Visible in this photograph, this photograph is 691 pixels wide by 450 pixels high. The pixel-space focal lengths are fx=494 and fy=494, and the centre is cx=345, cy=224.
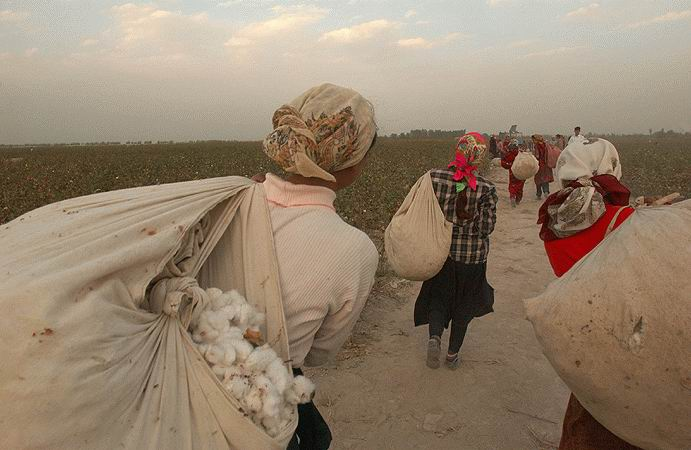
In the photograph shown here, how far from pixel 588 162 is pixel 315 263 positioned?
2.00 m

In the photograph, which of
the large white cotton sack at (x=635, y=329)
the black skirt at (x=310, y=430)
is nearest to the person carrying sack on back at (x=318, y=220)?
the black skirt at (x=310, y=430)

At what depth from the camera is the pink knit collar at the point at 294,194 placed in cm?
140

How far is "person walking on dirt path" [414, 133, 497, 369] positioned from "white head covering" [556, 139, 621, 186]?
873 mm

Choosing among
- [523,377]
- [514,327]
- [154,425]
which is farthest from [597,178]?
[514,327]

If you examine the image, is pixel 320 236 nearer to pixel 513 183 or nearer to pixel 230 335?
pixel 230 335

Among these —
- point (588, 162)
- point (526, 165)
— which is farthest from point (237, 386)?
point (526, 165)

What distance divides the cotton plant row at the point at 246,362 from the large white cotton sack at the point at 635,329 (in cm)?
Answer: 78

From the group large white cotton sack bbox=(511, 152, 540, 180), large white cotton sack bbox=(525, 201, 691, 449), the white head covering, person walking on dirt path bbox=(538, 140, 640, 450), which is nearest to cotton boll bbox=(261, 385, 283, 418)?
large white cotton sack bbox=(525, 201, 691, 449)

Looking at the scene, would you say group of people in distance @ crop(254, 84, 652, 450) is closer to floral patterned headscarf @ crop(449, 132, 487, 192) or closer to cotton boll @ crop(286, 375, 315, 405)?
cotton boll @ crop(286, 375, 315, 405)

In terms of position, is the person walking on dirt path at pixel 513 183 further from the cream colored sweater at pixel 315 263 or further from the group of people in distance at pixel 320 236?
the cream colored sweater at pixel 315 263

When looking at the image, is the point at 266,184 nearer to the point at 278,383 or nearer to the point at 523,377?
the point at 278,383

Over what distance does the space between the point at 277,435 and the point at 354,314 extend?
16.4 inches

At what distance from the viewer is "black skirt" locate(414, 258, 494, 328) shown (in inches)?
154

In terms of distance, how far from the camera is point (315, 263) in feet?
4.22
